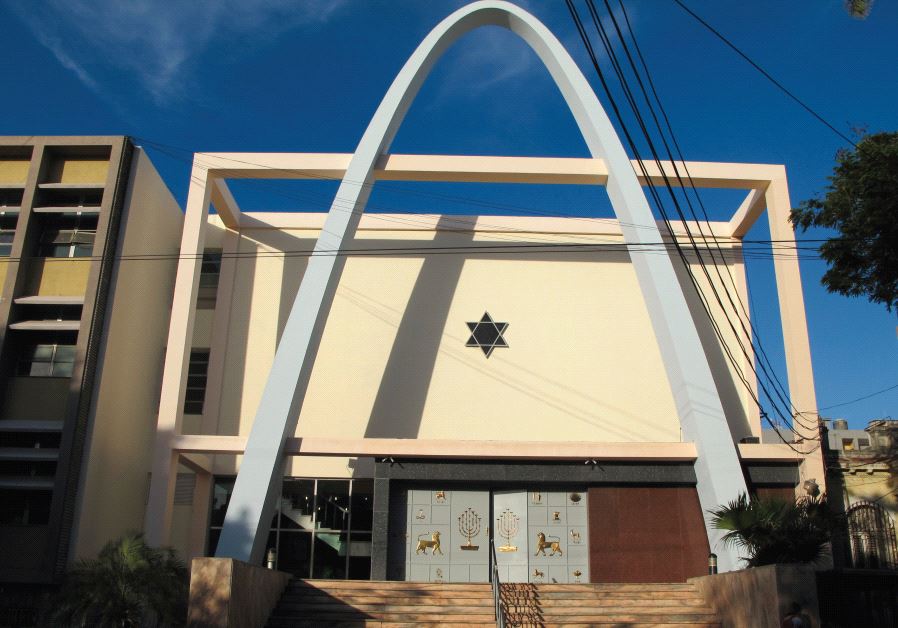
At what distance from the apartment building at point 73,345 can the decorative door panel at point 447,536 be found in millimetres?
7007

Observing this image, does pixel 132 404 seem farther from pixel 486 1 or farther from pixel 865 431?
pixel 865 431

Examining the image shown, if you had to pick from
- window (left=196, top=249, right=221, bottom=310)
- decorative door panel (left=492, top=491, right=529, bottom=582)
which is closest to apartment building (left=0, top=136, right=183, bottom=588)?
window (left=196, top=249, right=221, bottom=310)

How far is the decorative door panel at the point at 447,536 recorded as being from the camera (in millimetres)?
20609

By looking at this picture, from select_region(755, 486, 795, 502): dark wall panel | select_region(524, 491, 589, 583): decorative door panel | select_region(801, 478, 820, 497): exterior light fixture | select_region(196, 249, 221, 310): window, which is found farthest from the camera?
select_region(196, 249, 221, 310): window

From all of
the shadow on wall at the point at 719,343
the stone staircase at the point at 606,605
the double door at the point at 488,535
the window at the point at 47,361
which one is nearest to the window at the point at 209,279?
the window at the point at 47,361

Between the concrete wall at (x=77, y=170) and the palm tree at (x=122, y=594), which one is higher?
the concrete wall at (x=77, y=170)

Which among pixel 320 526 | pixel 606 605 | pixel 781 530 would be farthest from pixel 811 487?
pixel 320 526

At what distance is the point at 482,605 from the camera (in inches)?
629

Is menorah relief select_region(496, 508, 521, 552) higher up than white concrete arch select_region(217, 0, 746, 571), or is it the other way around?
white concrete arch select_region(217, 0, 746, 571)

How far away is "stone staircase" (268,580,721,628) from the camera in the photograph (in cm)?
1520

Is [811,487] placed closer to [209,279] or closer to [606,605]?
[606,605]

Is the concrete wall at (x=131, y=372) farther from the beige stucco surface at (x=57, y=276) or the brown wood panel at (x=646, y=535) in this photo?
the brown wood panel at (x=646, y=535)

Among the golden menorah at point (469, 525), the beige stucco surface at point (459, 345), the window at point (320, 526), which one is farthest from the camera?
the beige stucco surface at point (459, 345)

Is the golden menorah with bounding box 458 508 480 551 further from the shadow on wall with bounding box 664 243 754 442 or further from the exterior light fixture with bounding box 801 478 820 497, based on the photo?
the exterior light fixture with bounding box 801 478 820 497
